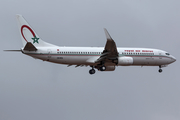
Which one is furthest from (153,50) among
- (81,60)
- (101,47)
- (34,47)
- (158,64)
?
(34,47)

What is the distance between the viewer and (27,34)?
45812 mm

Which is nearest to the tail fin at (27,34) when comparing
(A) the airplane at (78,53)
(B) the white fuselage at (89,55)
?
(A) the airplane at (78,53)

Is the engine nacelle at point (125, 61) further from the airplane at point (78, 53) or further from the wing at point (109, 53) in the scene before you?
the wing at point (109, 53)

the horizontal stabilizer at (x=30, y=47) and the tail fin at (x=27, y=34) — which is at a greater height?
the tail fin at (x=27, y=34)

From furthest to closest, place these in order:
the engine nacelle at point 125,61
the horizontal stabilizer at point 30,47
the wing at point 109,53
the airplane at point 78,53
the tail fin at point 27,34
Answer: the engine nacelle at point 125,61 < the tail fin at point 27,34 < the airplane at point 78,53 < the wing at point 109,53 < the horizontal stabilizer at point 30,47

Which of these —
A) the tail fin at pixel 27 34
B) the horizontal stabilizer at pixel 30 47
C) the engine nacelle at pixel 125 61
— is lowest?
the engine nacelle at pixel 125 61

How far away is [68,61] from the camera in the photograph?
46031mm

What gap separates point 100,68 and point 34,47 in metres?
10.4

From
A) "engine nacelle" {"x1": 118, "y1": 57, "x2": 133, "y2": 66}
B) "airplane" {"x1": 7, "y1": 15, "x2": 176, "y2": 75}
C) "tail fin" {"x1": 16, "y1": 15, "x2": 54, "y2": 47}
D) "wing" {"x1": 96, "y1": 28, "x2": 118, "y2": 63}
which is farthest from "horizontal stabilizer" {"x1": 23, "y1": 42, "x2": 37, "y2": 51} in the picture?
"engine nacelle" {"x1": 118, "y1": 57, "x2": 133, "y2": 66}

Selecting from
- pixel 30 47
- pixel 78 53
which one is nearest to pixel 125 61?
pixel 78 53

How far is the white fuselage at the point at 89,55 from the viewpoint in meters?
44.9

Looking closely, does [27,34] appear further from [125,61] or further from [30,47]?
[125,61]

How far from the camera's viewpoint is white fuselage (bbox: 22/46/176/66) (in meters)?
44.9

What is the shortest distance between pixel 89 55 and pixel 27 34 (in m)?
8.99
